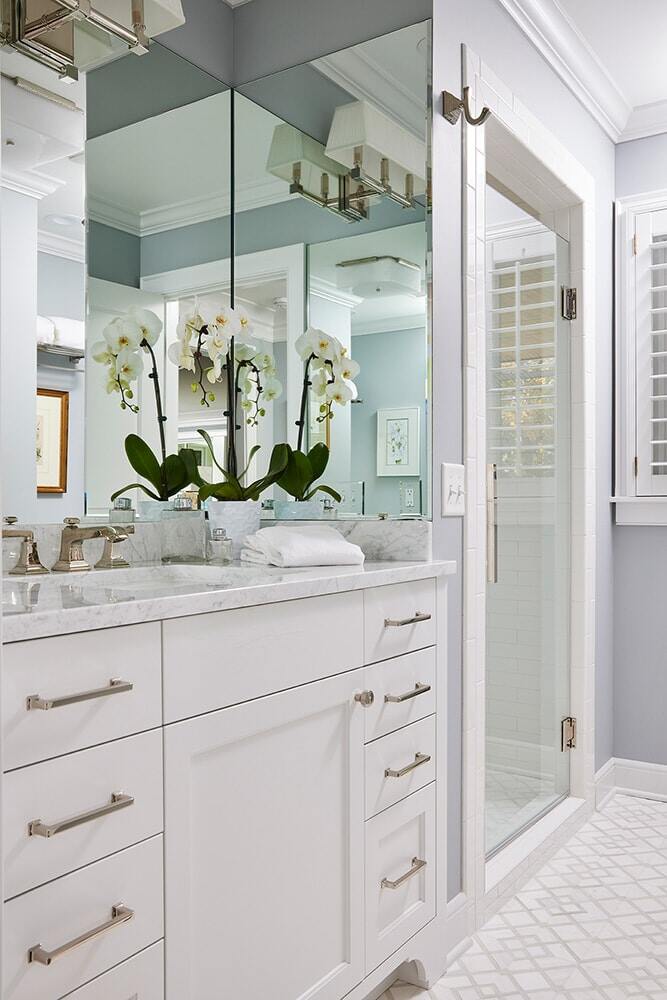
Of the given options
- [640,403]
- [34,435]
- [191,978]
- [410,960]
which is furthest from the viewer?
[640,403]

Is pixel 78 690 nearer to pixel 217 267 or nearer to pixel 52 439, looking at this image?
pixel 52 439

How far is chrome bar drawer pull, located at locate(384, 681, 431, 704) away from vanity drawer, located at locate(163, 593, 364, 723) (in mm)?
156

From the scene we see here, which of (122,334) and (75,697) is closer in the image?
(75,697)

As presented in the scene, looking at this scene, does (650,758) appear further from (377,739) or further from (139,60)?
(139,60)

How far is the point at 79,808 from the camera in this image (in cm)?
107

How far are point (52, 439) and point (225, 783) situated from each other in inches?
32.0

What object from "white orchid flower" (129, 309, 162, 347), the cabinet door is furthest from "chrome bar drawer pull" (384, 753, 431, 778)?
"white orchid flower" (129, 309, 162, 347)

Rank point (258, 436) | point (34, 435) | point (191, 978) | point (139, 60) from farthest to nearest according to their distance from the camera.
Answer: point (258, 436), point (139, 60), point (34, 435), point (191, 978)

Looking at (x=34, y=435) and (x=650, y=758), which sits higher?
(x=34, y=435)

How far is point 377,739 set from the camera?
1708mm

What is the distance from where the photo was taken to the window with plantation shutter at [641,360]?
3.13 m

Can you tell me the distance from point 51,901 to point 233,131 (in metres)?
2.01

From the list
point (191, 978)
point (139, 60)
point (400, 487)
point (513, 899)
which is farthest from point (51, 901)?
point (139, 60)

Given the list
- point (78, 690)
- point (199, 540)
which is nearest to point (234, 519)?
point (199, 540)
